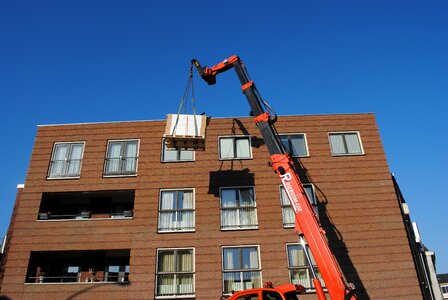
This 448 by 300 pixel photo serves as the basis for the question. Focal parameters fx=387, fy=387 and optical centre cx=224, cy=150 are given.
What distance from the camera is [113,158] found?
2059 cm

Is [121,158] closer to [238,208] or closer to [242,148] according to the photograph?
[242,148]

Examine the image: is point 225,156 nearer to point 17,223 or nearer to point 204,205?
point 204,205

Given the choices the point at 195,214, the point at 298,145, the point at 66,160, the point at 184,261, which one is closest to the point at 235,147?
the point at 298,145

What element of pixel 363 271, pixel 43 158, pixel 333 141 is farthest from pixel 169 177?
pixel 363 271

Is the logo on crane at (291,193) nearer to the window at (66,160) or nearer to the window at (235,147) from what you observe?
the window at (235,147)

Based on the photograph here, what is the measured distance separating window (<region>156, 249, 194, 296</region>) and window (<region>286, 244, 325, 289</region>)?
4.57m

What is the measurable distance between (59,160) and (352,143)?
15.8 meters

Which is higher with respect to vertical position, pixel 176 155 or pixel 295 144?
pixel 295 144

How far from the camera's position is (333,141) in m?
20.9

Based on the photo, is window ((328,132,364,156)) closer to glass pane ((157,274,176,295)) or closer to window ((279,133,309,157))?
window ((279,133,309,157))

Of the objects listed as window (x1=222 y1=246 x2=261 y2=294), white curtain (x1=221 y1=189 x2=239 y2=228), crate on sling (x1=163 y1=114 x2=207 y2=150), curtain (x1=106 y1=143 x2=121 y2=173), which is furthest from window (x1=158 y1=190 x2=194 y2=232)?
crate on sling (x1=163 y1=114 x2=207 y2=150)

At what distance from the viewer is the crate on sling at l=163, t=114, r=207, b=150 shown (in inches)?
659

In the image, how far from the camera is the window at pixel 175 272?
17.5m

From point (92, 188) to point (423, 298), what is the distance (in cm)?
1651
